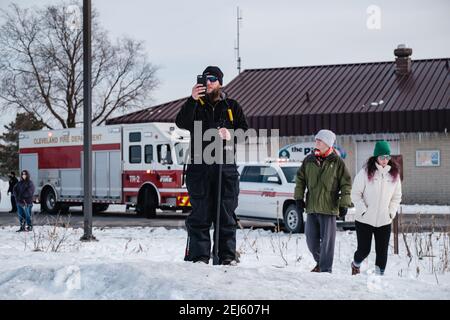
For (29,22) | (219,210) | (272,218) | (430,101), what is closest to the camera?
(219,210)

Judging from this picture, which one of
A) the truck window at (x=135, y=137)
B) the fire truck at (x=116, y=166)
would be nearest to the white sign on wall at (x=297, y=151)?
the fire truck at (x=116, y=166)

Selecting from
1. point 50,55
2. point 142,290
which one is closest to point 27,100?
point 50,55

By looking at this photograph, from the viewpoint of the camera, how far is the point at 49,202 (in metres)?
29.6

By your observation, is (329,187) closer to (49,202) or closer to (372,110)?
(49,202)

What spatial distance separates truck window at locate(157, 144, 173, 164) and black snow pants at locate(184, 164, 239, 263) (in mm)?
16548

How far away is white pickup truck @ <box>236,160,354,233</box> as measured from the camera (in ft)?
61.7

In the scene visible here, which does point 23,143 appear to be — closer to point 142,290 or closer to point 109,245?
point 109,245

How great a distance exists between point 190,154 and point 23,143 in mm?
23689

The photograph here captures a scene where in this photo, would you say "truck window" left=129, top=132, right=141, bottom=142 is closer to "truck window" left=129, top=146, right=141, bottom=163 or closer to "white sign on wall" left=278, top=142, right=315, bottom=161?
"truck window" left=129, top=146, right=141, bottom=163

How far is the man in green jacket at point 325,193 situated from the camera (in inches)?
376

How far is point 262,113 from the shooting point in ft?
114

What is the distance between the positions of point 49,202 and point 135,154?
5186 millimetres

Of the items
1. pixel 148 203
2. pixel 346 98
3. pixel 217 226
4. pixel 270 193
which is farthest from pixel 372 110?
pixel 217 226

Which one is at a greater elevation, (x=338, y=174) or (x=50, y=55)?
(x=50, y=55)
